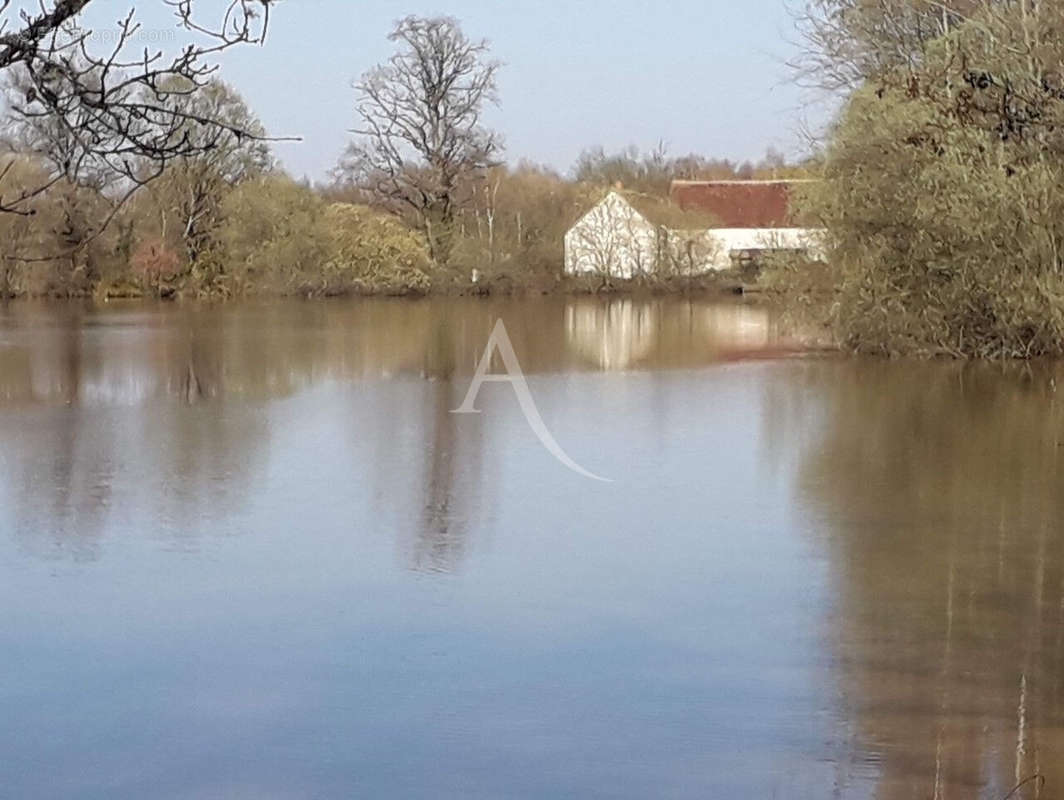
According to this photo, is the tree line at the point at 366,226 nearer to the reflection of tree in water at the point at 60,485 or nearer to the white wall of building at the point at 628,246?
the white wall of building at the point at 628,246

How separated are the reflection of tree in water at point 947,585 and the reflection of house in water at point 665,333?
688 centimetres

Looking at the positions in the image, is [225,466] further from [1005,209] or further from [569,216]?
[569,216]

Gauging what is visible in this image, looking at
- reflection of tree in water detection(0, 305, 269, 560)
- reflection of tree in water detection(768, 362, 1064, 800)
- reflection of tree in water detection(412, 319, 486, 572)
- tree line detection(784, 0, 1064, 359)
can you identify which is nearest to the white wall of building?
tree line detection(784, 0, 1064, 359)

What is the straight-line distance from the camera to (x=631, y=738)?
5.55m

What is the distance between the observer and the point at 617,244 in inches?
1645

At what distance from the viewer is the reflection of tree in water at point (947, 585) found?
541 cm

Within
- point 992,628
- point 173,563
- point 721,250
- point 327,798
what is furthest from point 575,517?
point 721,250

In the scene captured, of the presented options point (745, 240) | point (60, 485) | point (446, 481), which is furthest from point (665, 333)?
point (745, 240)

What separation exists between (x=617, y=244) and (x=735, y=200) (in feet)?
28.4

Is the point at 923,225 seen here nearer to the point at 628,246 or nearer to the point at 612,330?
the point at 612,330

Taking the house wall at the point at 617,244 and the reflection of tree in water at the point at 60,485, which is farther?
the house wall at the point at 617,244

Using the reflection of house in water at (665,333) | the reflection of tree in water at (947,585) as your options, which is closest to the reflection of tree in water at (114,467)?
the reflection of tree in water at (947,585)

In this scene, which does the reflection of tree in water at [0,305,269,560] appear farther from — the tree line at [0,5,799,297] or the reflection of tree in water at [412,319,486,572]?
the tree line at [0,5,799,297]

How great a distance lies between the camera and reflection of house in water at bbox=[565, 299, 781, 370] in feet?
70.3
